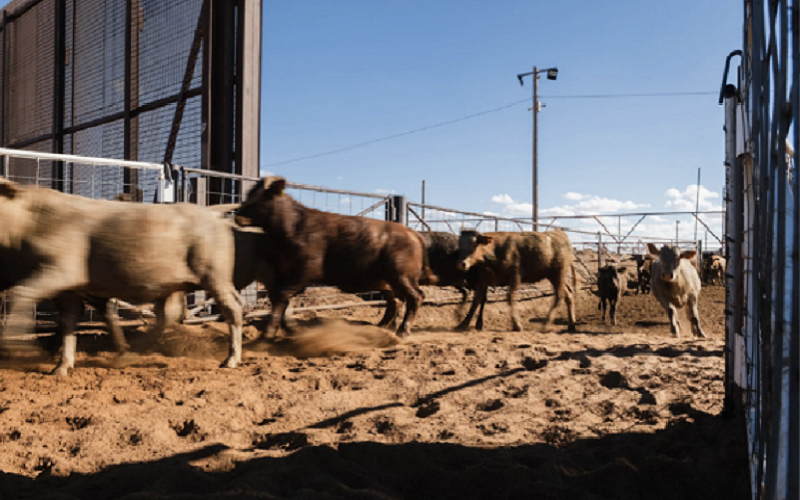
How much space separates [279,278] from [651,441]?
4.69 meters

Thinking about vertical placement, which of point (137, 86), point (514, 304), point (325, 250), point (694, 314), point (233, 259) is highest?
point (137, 86)

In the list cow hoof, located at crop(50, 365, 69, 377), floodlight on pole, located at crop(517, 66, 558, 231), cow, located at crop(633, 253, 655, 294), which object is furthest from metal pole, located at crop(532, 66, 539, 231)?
cow hoof, located at crop(50, 365, 69, 377)

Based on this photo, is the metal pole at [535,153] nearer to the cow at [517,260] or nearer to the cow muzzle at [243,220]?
the cow at [517,260]

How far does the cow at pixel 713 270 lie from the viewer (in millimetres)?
20281

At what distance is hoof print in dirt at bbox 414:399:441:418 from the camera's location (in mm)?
3916

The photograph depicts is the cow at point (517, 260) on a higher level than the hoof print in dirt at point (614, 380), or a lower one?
higher

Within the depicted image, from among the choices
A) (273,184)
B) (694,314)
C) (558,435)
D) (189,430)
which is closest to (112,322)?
(273,184)

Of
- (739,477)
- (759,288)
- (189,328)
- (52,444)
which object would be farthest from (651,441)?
(189,328)

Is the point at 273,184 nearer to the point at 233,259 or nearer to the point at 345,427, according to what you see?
the point at 233,259

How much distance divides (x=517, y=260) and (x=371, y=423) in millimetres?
7176

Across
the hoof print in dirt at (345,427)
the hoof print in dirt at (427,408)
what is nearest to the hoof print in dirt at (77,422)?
the hoof print in dirt at (345,427)

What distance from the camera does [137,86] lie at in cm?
1116

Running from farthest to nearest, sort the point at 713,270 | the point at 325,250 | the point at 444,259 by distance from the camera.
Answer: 1. the point at 713,270
2. the point at 444,259
3. the point at 325,250

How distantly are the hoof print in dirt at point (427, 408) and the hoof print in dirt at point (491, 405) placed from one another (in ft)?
1.00
